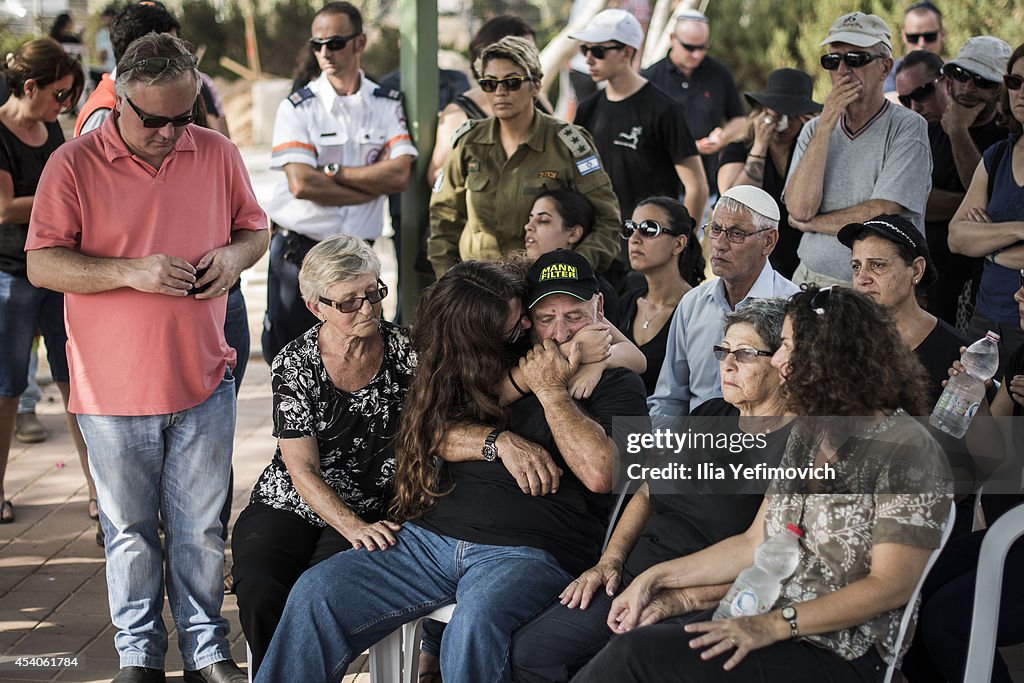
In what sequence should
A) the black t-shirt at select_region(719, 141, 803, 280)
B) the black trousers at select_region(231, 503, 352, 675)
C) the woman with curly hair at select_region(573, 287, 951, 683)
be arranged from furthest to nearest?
the black t-shirt at select_region(719, 141, 803, 280), the black trousers at select_region(231, 503, 352, 675), the woman with curly hair at select_region(573, 287, 951, 683)

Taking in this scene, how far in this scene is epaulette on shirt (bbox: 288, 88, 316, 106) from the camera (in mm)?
4812

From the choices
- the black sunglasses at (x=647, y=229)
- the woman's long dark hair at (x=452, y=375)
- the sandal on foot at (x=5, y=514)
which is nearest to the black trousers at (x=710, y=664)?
the woman's long dark hair at (x=452, y=375)

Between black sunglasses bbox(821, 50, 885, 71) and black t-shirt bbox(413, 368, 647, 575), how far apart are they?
5.52 feet

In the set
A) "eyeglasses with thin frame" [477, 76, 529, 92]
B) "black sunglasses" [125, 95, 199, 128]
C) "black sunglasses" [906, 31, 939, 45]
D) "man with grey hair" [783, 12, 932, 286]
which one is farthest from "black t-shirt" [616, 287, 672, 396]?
"black sunglasses" [906, 31, 939, 45]

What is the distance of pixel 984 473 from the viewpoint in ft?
9.78

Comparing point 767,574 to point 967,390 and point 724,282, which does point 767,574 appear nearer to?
point 967,390

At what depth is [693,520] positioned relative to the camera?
2746 millimetres

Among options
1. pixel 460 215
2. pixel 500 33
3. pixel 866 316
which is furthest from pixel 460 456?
pixel 500 33

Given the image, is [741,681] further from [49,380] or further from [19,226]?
[49,380]

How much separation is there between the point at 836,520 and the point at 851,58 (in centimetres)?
221

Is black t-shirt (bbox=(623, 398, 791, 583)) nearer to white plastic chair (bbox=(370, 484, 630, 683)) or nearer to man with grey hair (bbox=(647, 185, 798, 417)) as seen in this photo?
white plastic chair (bbox=(370, 484, 630, 683))

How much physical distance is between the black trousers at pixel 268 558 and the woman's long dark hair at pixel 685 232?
5.51ft

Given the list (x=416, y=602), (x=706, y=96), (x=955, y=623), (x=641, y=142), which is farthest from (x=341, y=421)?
(x=706, y=96)

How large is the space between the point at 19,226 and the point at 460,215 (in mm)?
1728
